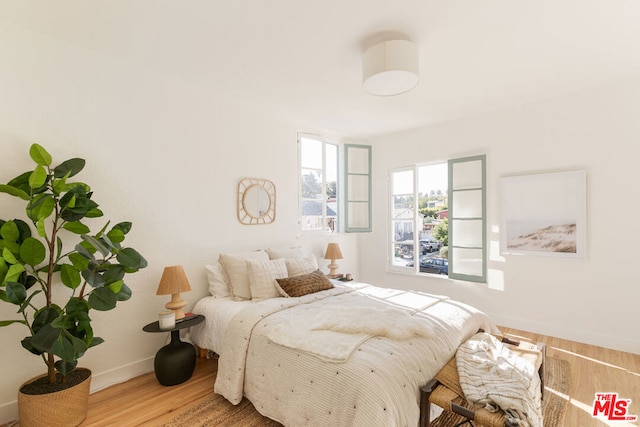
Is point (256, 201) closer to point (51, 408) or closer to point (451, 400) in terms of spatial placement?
point (51, 408)

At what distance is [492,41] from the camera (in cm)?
231

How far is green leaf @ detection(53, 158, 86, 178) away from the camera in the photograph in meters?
2.08

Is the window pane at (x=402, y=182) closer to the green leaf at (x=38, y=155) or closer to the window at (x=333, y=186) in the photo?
the window at (x=333, y=186)

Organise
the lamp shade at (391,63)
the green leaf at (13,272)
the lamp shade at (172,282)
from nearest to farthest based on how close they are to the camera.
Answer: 1. the green leaf at (13,272)
2. the lamp shade at (391,63)
3. the lamp shade at (172,282)

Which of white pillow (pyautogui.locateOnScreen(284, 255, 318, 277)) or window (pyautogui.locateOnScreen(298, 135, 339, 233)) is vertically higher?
window (pyautogui.locateOnScreen(298, 135, 339, 233))

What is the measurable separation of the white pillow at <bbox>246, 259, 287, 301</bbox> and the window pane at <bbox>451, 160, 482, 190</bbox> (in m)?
2.81

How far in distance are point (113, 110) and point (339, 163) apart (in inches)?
123

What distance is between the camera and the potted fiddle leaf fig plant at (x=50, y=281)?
1.78 meters

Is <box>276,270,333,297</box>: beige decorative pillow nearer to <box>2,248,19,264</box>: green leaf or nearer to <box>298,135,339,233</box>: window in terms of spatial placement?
<box>298,135,339,233</box>: window

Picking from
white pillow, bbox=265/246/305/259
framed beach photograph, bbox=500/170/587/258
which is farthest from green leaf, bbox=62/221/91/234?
framed beach photograph, bbox=500/170/587/258

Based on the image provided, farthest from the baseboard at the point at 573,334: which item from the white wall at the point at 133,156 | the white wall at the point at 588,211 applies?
the white wall at the point at 133,156

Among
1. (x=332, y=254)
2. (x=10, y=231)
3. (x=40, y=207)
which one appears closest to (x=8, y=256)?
(x=10, y=231)

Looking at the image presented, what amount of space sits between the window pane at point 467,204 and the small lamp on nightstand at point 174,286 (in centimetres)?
357

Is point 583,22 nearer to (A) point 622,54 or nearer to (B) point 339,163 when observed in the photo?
(A) point 622,54
